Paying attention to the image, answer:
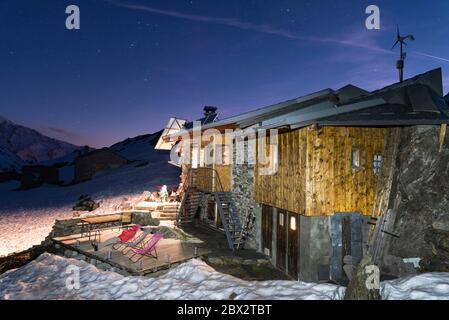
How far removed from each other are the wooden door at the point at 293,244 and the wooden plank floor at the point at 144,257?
12.4 ft

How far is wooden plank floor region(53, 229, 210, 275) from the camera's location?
10969 mm

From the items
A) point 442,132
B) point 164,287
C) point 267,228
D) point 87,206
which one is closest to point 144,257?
point 164,287

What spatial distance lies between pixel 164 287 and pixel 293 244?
511cm

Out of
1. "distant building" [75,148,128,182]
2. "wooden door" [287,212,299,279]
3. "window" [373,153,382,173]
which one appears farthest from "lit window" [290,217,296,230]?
"distant building" [75,148,128,182]

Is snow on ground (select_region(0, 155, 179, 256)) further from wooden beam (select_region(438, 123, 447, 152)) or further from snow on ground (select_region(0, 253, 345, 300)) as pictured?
wooden beam (select_region(438, 123, 447, 152))

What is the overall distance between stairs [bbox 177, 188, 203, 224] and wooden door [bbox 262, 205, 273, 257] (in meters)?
7.15

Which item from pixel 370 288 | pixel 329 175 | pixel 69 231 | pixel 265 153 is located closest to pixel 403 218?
pixel 329 175

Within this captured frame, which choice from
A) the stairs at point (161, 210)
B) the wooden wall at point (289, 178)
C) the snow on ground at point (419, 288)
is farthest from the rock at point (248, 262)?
the stairs at point (161, 210)

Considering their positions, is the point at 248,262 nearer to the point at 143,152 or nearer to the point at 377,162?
the point at 377,162

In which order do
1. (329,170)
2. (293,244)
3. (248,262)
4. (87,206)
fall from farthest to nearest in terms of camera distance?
1. (87,206)
2. (248,262)
3. (293,244)
4. (329,170)

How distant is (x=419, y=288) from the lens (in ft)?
24.3

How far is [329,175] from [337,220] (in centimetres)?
174

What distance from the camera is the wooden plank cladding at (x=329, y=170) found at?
10070mm
